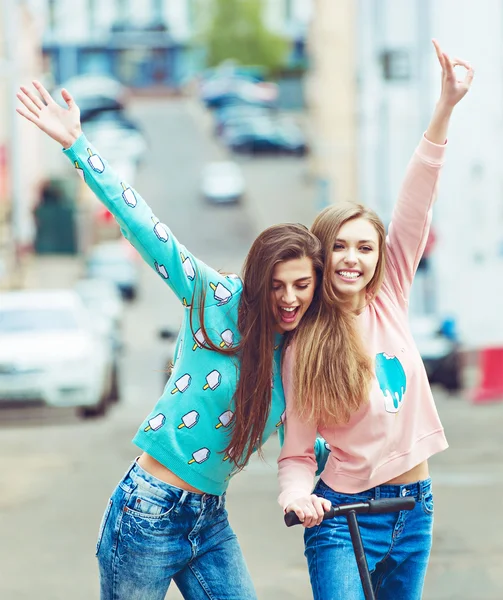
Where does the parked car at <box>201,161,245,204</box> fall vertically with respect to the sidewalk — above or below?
above

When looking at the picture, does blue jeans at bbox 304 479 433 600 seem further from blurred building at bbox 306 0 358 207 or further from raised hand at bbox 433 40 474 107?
blurred building at bbox 306 0 358 207

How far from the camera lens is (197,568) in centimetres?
349

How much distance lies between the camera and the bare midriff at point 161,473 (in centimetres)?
338

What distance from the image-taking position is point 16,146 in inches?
1139

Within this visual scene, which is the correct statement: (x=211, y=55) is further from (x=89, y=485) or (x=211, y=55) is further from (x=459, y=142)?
(x=89, y=485)

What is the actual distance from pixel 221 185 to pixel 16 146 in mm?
17474

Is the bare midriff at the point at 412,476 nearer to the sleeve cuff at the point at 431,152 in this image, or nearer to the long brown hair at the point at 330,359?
the long brown hair at the point at 330,359

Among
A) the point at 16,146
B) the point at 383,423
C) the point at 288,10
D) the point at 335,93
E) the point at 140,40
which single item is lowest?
the point at 383,423

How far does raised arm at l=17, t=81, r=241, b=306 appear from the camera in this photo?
335 cm

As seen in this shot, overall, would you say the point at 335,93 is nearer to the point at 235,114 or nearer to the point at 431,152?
the point at 235,114

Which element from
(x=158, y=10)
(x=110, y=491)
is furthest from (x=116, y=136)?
(x=110, y=491)

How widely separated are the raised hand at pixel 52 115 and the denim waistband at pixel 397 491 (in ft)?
4.14

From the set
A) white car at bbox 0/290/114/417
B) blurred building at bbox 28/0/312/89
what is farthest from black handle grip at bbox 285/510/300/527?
blurred building at bbox 28/0/312/89

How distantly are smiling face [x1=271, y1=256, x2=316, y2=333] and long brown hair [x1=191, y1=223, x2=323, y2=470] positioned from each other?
0.05 ft
